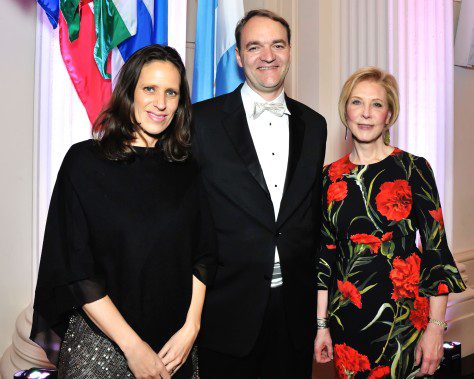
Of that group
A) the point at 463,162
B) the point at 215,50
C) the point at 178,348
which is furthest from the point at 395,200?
the point at 463,162

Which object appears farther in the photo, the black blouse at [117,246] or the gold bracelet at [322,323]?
the gold bracelet at [322,323]

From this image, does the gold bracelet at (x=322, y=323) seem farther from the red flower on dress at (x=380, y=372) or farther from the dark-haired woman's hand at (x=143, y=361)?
the dark-haired woman's hand at (x=143, y=361)

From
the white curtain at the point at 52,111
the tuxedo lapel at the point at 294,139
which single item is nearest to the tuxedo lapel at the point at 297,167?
the tuxedo lapel at the point at 294,139

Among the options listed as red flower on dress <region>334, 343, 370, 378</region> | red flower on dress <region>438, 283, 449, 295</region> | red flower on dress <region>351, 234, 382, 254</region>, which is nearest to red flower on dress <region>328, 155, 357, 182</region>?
red flower on dress <region>351, 234, 382, 254</region>

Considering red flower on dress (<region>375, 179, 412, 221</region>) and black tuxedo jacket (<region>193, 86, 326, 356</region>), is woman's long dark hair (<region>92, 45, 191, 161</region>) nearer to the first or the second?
black tuxedo jacket (<region>193, 86, 326, 356</region>)

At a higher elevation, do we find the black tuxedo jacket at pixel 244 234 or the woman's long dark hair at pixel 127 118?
the woman's long dark hair at pixel 127 118

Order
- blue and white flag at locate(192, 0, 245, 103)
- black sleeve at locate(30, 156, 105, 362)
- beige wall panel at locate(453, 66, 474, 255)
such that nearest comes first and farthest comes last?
black sleeve at locate(30, 156, 105, 362) < blue and white flag at locate(192, 0, 245, 103) < beige wall panel at locate(453, 66, 474, 255)

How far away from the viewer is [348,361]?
223 cm

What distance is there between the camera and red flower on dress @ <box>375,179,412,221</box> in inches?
86.7

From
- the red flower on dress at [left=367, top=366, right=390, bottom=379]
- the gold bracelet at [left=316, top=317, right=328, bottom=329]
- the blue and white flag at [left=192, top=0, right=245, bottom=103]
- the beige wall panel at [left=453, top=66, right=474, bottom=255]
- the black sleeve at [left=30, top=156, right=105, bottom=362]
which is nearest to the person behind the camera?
the black sleeve at [left=30, top=156, right=105, bottom=362]

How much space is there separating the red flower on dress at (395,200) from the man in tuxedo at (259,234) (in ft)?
0.94

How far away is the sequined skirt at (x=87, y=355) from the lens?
5.62 ft

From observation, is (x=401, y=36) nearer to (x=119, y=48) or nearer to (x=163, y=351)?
(x=119, y=48)

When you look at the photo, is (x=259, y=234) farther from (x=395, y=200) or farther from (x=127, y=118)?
(x=127, y=118)
